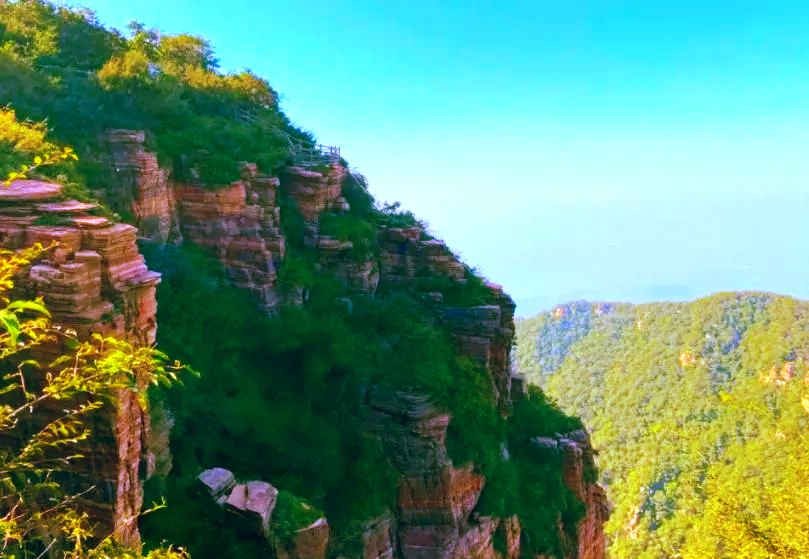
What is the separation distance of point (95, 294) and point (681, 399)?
11154cm

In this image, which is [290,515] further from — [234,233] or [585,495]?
[585,495]

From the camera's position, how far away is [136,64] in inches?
733

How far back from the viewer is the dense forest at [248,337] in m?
13.7

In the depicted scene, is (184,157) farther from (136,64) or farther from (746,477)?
(746,477)

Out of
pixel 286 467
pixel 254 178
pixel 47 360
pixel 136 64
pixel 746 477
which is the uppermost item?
pixel 136 64

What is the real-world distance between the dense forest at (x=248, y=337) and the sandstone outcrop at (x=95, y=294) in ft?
4.70

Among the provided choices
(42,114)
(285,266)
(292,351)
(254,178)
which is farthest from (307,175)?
(42,114)

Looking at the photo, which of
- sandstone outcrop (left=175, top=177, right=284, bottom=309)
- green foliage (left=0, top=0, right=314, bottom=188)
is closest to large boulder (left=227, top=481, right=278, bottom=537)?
sandstone outcrop (left=175, top=177, right=284, bottom=309)

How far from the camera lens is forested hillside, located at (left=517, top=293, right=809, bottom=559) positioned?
76.1 metres

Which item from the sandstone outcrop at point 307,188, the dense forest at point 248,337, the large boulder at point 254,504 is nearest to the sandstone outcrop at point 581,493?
the dense forest at point 248,337

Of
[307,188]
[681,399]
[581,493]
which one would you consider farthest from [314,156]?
[681,399]

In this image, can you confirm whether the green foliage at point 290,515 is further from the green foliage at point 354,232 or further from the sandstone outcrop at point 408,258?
the sandstone outcrop at point 408,258

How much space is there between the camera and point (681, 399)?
103 meters

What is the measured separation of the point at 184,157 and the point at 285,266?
4.76 metres
